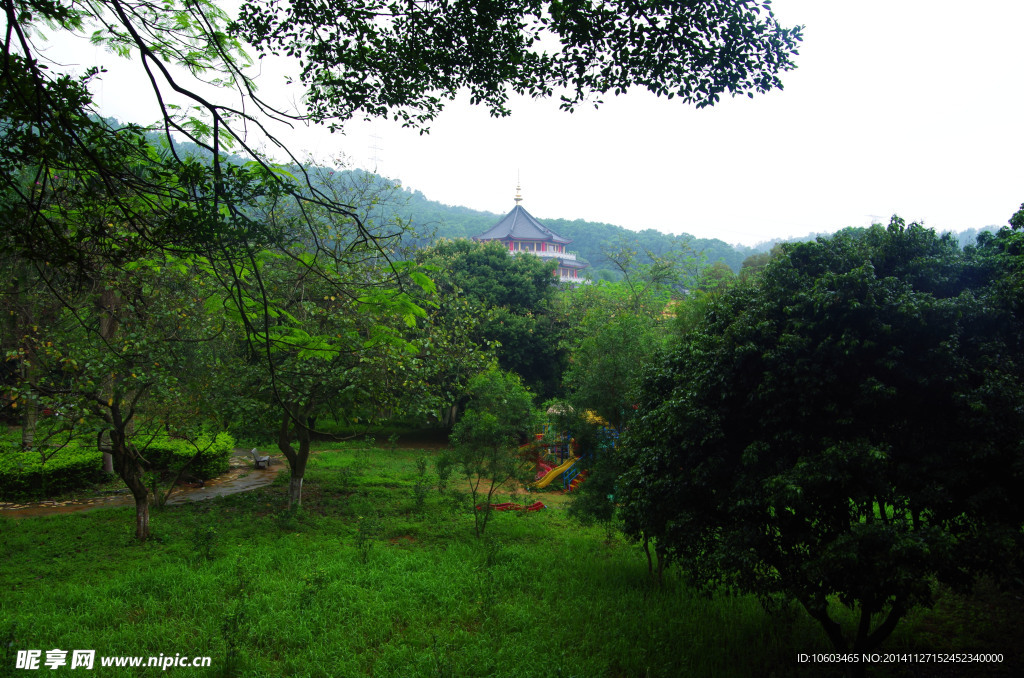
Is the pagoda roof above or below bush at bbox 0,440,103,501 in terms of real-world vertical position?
above

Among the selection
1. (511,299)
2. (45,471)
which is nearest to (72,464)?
(45,471)

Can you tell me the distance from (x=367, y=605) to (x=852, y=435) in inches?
194

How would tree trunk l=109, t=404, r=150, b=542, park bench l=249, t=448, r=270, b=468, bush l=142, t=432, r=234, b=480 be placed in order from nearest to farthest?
tree trunk l=109, t=404, r=150, b=542 < bush l=142, t=432, r=234, b=480 < park bench l=249, t=448, r=270, b=468

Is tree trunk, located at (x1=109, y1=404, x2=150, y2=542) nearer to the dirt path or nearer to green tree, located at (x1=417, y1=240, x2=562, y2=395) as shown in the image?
the dirt path

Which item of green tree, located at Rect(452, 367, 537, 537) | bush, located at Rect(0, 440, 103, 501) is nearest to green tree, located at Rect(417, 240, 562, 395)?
green tree, located at Rect(452, 367, 537, 537)

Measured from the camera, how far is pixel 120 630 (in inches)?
199

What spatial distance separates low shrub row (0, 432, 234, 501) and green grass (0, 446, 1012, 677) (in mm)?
1810

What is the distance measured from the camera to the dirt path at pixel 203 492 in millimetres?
9648

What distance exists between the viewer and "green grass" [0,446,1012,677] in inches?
194

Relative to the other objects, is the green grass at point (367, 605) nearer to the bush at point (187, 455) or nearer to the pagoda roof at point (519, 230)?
the bush at point (187, 455)

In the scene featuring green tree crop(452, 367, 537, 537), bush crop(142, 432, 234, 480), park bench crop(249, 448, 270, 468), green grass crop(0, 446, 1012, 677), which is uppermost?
green tree crop(452, 367, 537, 537)

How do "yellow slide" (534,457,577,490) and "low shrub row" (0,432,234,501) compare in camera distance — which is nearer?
"low shrub row" (0,432,234,501)

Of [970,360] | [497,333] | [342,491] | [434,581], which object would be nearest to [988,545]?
[970,360]

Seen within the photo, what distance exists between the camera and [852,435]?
13.8 feet
